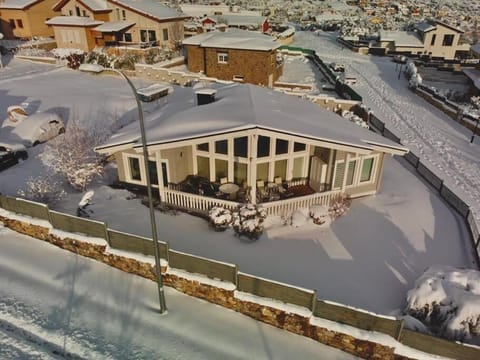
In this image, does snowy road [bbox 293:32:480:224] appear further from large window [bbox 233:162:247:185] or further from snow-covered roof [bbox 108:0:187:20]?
snow-covered roof [bbox 108:0:187:20]

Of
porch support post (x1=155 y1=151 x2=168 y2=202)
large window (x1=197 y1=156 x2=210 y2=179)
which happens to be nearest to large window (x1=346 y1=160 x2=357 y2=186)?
large window (x1=197 y1=156 x2=210 y2=179)

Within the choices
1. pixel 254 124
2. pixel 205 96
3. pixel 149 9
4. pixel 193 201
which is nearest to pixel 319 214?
pixel 254 124

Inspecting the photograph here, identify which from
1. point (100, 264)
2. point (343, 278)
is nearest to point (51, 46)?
point (100, 264)

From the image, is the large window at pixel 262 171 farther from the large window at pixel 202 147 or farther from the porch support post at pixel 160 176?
the porch support post at pixel 160 176

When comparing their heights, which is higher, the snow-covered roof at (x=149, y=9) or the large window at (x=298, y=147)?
the snow-covered roof at (x=149, y=9)

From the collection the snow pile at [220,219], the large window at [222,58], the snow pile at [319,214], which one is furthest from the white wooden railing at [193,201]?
the large window at [222,58]

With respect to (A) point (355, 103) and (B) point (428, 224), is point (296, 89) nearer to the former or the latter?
(A) point (355, 103)
